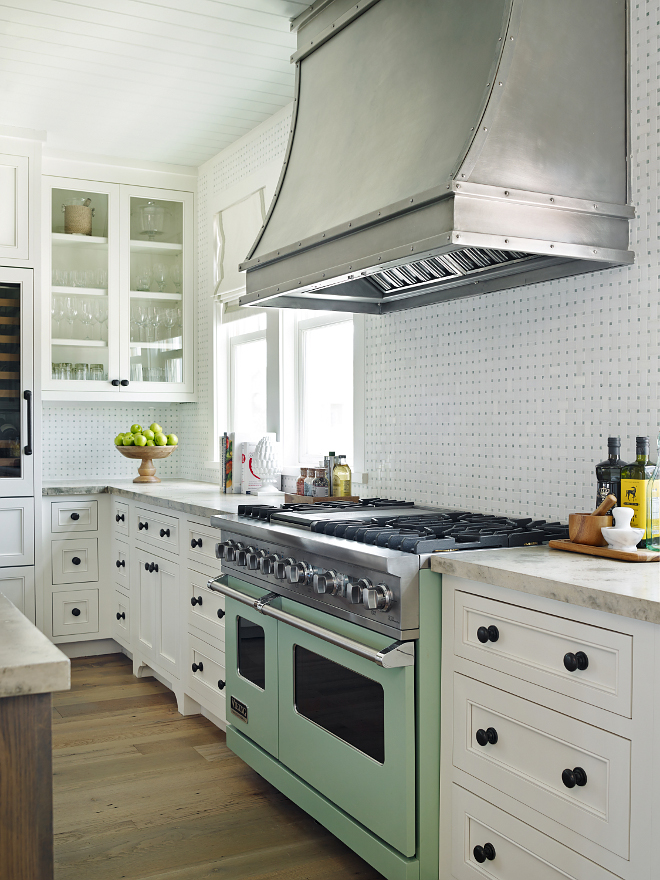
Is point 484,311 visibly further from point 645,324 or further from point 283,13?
point 283,13

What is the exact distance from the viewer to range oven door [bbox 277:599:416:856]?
1.88m

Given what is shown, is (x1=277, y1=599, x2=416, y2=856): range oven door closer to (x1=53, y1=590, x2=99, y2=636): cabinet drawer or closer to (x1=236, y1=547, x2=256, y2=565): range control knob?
(x1=236, y1=547, x2=256, y2=565): range control knob

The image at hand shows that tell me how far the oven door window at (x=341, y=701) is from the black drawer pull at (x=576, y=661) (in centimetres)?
59

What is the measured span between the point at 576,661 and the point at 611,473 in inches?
23.6

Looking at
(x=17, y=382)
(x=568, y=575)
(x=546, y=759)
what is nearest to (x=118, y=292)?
(x=17, y=382)

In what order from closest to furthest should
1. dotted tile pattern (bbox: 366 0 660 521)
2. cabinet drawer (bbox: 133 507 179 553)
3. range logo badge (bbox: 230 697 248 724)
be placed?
dotted tile pattern (bbox: 366 0 660 521) < range logo badge (bbox: 230 697 248 724) < cabinet drawer (bbox: 133 507 179 553)

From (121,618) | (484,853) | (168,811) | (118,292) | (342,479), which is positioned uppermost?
(118,292)

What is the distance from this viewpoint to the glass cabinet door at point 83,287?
178 inches

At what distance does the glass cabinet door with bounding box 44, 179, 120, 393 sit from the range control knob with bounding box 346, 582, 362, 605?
3.00 meters

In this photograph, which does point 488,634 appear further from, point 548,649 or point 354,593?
point 354,593

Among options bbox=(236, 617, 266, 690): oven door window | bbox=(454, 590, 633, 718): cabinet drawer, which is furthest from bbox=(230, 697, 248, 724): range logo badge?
bbox=(454, 590, 633, 718): cabinet drawer

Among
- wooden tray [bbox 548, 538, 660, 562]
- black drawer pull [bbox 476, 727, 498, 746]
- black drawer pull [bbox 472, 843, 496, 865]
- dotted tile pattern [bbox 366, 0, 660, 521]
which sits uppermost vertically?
dotted tile pattern [bbox 366, 0, 660, 521]

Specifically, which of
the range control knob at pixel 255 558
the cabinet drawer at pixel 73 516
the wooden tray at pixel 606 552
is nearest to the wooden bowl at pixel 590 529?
the wooden tray at pixel 606 552

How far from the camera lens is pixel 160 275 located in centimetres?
477
